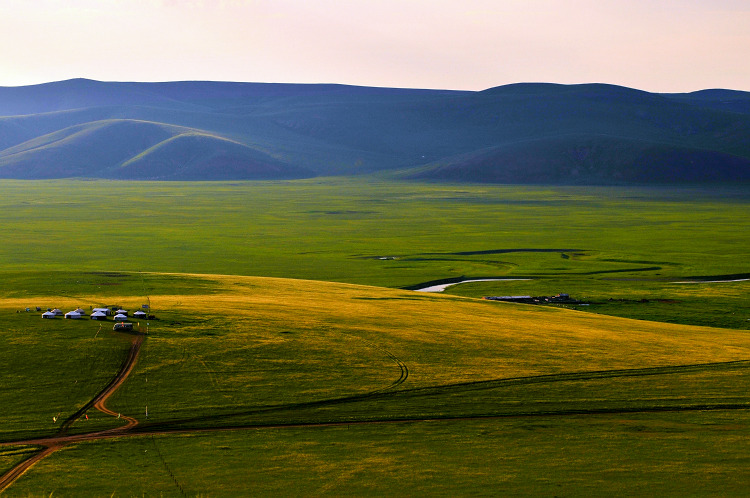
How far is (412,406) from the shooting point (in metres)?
51.0

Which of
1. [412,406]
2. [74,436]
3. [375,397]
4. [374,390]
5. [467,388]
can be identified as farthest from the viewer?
[467,388]

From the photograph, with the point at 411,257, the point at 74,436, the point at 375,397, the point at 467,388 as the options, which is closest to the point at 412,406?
the point at 375,397

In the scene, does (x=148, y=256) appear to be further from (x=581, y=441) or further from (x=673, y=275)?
(x=581, y=441)

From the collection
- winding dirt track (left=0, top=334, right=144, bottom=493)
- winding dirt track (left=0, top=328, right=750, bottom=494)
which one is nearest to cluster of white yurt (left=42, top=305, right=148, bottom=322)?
winding dirt track (left=0, top=328, right=750, bottom=494)

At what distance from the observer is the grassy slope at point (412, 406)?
4059cm

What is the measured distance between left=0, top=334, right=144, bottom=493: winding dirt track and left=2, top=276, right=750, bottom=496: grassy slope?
0.76 meters

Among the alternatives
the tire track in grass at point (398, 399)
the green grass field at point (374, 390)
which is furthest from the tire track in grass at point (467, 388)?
the green grass field at point (374, 390)

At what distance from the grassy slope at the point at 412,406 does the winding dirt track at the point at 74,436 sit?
2.48ft

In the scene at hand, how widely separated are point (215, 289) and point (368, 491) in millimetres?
57390

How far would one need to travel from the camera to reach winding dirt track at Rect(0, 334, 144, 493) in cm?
4056

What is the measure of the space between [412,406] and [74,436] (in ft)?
64.0

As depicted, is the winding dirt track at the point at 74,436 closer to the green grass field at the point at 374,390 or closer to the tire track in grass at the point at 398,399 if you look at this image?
the tire track in grass at the point at 398,399

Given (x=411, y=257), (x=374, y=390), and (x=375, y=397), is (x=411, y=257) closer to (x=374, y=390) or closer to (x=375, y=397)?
(x=374, y=390)

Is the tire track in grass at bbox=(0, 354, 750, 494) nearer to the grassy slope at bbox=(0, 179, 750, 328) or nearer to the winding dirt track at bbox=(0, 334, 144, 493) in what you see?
the winding dirt track at bbox=(0, 334, 144, 493)
